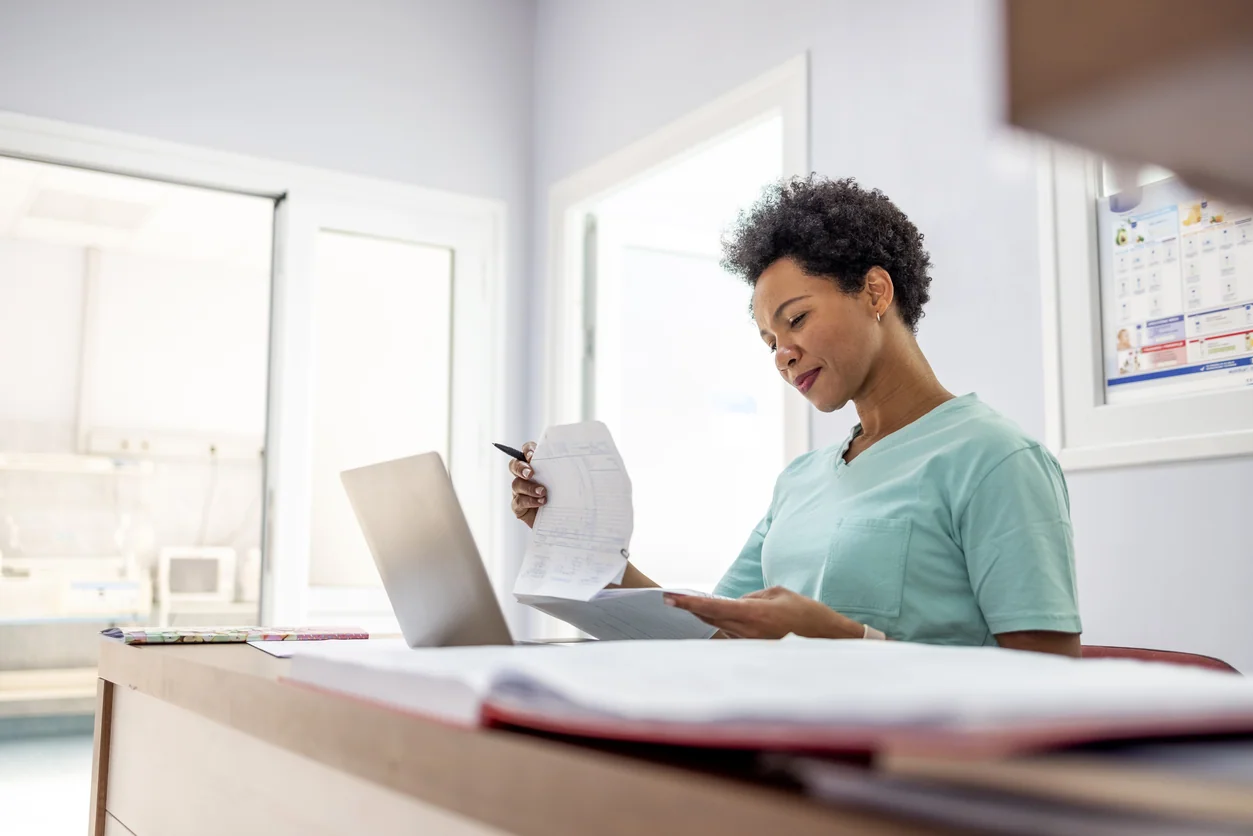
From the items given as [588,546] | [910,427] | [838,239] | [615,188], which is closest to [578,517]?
[588,546]

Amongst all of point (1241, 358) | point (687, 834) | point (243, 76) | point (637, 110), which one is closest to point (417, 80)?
point (243, 76)

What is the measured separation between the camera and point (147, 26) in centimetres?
321

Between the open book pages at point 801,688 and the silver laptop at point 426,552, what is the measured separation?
0.25 metres

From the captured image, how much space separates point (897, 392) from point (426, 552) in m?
0.80

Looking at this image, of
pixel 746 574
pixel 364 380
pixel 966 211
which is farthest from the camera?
pixel 364 380

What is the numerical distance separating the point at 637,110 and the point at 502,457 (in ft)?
4.09

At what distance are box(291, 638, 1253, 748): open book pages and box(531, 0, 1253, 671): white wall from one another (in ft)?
2.99

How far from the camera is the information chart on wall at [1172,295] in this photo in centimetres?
171

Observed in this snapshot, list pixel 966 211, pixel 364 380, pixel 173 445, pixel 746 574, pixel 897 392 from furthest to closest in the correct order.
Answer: pixel 173 445 < pixel 364 380 < pixel 966 211 < pixel 746 574 < pixel 897 392

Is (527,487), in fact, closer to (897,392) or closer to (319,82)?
(897,392)

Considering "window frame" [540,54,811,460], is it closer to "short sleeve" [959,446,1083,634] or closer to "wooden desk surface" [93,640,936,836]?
"short sleeve" [959,446,1083,634]

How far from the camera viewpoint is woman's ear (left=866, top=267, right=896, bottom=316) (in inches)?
60.9

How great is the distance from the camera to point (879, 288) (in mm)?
1552

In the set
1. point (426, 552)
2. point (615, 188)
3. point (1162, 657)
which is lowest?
point (1162, 657)
